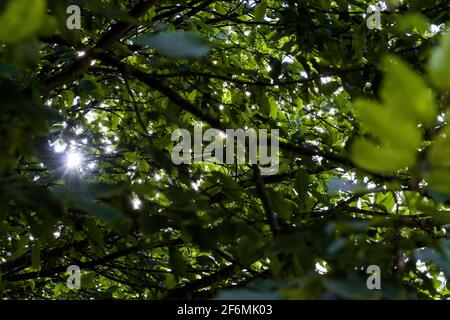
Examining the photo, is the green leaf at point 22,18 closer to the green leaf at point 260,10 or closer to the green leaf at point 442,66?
the green leaf at point 442,66

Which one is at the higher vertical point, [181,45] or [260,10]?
[260,10]

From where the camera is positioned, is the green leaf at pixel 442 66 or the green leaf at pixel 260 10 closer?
the green leaf at pixel 442 66

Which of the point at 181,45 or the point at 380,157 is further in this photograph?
the point at 181,45

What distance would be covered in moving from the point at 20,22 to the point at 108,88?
98.6 inches

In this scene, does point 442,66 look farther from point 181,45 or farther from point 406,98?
point 181,45

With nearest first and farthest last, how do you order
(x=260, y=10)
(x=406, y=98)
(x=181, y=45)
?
(x=406, y=98), (x=181, y=45), (x=260, y=10)

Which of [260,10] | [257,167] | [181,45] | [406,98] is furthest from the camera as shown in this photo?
[260,10]

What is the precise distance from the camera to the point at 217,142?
1.71 meters

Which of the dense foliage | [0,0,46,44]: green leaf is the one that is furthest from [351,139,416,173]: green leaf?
[0,0,46,44]: green leaf

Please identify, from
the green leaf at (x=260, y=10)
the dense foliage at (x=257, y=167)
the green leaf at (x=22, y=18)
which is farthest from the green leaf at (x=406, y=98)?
the green leaf at (x=260, y=10)

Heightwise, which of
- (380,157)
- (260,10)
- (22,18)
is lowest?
(380,157)

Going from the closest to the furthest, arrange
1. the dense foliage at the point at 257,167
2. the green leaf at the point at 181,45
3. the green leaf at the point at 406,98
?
the green leaf at the point at 406,98
the dense foliage at the point at 257,167
the green leaf at the point at 181,45

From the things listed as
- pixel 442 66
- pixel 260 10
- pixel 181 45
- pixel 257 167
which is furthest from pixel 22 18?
pixel 260 10

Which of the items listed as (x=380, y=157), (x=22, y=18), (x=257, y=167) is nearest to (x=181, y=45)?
(x=22, y=18)
